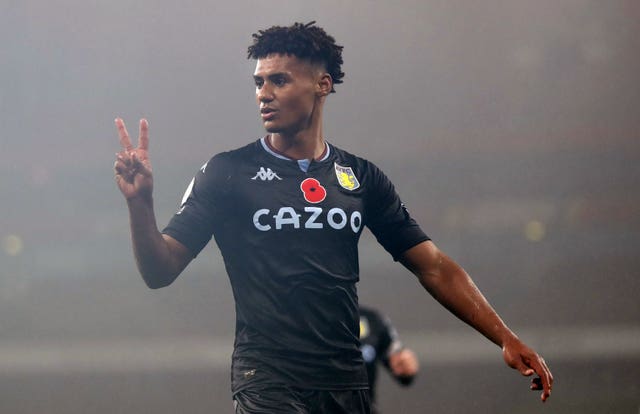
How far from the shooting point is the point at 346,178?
13.8 ft

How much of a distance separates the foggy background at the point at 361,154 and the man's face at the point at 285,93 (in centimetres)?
844

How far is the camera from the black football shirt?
12.6 feet

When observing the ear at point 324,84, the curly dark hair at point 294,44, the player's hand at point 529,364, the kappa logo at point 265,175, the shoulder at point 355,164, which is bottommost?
the player's hand at point 529,364

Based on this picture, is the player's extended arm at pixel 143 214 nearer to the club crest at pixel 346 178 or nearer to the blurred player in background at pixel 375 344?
the club crest at pixel 346 178

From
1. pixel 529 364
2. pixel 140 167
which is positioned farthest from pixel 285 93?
pixel 529 364

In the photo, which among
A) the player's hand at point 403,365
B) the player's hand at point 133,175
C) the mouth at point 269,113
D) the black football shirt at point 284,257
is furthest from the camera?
the player's hand at point 403,365

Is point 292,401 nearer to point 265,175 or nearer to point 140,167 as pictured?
point 265,175

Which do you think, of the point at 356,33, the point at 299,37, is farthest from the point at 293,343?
the point at 356,33

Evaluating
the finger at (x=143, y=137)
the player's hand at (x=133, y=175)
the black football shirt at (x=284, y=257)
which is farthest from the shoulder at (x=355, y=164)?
the player's hand at (x=133, y=175)

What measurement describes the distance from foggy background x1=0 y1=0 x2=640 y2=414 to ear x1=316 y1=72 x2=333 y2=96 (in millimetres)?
8261

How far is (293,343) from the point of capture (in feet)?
12.5

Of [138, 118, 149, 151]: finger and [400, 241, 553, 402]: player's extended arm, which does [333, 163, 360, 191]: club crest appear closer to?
[400, 241, 553, 402]: player's extended arm

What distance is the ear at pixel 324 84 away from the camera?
434 cm

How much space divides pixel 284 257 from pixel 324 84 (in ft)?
2.98
